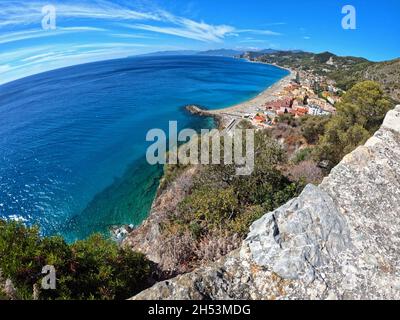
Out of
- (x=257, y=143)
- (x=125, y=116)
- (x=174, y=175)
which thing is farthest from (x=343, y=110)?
(x=125, y=116)

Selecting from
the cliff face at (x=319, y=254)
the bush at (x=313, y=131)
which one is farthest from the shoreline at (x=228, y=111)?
the cliff face at (x=319, y=254)

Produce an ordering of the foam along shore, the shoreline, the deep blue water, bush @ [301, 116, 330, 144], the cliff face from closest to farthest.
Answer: the cliff face → the deep blue water → bush @ [301, 116, 330, 144] → the foam along shore → the shoreline

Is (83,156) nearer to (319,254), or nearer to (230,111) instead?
(230,111)

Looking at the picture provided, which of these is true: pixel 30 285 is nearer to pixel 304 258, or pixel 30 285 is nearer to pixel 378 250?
pixel 304 258

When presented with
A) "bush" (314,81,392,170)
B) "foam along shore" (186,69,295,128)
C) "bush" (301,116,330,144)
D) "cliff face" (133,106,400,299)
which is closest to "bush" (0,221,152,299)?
"cliff face" (133,106,400,299)

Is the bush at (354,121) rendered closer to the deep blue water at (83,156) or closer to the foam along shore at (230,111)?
the deep blue water at (83,156)

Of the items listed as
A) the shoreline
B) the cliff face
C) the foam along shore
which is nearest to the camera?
the cliff face

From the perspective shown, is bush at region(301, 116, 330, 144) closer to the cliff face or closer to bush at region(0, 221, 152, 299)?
the cliff face
